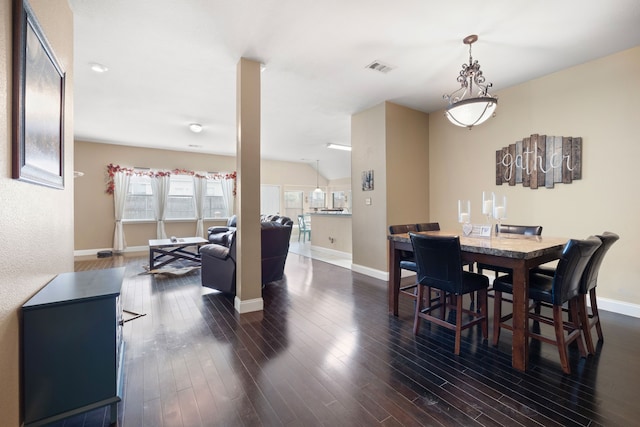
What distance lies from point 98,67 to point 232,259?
2735 millimetres

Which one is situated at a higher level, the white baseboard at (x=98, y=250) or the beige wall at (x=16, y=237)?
the beige wall at (x=16, y=237)

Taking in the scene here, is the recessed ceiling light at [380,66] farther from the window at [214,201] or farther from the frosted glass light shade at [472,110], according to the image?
the window at [214,201]

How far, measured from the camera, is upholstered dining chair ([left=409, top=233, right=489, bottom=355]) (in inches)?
86.8

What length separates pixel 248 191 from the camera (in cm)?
307

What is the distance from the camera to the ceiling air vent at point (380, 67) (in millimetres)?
3234

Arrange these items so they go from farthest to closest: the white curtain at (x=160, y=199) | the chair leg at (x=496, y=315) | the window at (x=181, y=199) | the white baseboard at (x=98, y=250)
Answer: the window at (x=181, y=199)
the white curtain at (x=160, y=199)
the white baseboard at (x=98, y=250)
the chair leg at (x=496, y=315)

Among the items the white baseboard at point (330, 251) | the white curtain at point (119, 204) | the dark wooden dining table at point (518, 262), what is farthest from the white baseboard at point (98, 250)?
the dark wooden dining table at point (518, 262)

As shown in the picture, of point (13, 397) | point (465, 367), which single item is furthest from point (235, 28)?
point (465, 367)

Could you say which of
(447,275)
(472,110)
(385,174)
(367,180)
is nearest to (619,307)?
(447,275)

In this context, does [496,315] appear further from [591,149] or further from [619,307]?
[591,149]

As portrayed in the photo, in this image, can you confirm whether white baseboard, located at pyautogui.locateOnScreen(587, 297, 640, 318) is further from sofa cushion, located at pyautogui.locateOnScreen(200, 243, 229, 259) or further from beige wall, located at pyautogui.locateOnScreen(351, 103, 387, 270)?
sofa cushion, located at pyautogui.locateOnScreen(200, 243, 229, 259)

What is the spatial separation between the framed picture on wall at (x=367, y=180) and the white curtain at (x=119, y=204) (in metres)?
5.96

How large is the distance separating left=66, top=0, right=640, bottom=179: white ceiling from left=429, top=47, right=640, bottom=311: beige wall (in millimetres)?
207

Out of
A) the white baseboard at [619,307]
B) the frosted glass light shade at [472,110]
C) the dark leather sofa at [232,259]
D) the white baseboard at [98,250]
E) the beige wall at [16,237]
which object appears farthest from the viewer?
the white baseboard at [98,250]
